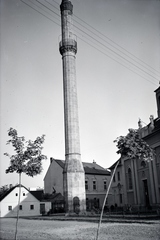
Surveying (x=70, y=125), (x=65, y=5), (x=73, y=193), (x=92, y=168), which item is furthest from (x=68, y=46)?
(x=92, y=168)

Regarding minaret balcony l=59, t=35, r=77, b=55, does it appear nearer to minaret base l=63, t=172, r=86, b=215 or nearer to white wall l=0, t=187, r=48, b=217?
minaret base l=63, t=172, r=86, b=215

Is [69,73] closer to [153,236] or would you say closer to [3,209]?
[3,209]

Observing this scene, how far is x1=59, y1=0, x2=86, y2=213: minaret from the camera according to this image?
34938 millimetres

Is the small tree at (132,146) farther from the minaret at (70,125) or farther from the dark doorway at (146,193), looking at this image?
the dark doorway at (146,193)

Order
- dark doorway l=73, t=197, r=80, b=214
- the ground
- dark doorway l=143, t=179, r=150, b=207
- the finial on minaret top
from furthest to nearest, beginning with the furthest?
the finial on minaret top → dark doorway l=73, t=197, r=80, b=214 → dark doorway l=143, t=179, r=150, b=207 → the ground

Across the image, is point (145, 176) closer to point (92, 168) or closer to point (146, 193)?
point (146, 193)

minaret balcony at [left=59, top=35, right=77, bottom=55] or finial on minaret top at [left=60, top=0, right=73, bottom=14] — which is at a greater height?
finial on minaret top at [left=60, top=0, right=73, bottom=14]

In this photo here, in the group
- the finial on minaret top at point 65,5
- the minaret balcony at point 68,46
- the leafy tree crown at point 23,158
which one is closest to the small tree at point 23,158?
the leafy tree crown at point 23,158

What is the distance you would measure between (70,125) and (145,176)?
→ 12.5 m

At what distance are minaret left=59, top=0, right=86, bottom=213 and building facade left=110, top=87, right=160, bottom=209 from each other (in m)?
5.70

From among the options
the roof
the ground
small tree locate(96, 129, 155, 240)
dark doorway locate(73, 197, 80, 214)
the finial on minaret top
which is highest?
the finial on minaret top

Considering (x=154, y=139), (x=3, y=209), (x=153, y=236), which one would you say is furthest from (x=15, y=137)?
(x=3, y=209)

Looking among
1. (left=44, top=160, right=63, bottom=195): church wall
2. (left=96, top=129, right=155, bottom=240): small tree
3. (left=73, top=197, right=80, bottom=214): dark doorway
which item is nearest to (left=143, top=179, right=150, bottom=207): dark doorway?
(left=73, top=197, right=80, bottom=214): dark doorway

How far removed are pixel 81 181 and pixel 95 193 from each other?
61.9 feet
